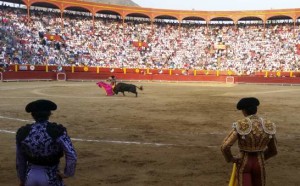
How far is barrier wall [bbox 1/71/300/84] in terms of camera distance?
30828 millimetres

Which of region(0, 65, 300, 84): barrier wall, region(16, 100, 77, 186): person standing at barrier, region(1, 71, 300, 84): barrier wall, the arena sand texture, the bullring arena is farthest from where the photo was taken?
region(0, 65, 300, 84): barrier wall

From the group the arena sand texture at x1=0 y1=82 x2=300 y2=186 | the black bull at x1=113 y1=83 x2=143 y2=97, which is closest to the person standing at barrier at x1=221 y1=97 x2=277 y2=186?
the arena sand texture at x1=0 y1=82 x2=300 y2=186

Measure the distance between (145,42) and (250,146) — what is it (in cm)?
4130

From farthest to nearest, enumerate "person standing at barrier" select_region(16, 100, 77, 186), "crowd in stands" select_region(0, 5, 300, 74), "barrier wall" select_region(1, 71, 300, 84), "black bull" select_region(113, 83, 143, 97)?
"crowd in stands" select_region(0, 5, 300, 74) → "barrier wall" select_region(1, 71, 300, 84) → "black bull" select_region(113, 83, 143, 97) → "person standing at barrier" select_region(16, 100, 77, 186)

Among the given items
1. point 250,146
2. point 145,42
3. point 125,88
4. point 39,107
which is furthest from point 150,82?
point 39,107

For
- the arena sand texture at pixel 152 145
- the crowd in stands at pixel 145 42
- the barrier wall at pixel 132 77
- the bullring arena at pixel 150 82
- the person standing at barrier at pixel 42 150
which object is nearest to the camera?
the person standing at barrier at pixel 42 150

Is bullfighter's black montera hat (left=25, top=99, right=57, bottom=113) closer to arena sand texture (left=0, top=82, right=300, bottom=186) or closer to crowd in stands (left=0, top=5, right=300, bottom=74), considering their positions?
arena sand texture (left=0, top=82, right=300, bottom=186)

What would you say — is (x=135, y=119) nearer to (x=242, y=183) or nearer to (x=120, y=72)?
(x=242, y=183)

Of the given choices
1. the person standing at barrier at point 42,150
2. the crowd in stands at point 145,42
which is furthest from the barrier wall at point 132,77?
the person standing at barrier at point 42,150

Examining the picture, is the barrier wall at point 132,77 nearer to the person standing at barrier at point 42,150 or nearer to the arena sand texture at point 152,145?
the arena sand texture at point 152,145

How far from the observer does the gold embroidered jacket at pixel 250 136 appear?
123 inches

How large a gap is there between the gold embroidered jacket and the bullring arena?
1.73 metres

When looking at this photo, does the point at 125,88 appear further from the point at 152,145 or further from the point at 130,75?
the point at 130,75

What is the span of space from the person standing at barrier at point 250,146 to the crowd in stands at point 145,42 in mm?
32346
